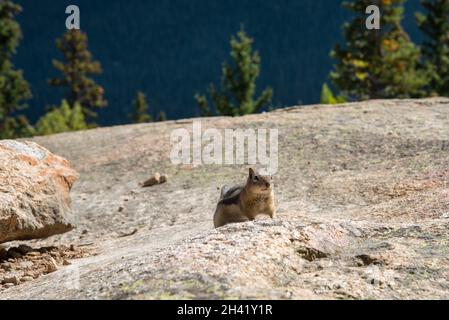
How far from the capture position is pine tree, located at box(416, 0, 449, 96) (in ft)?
169

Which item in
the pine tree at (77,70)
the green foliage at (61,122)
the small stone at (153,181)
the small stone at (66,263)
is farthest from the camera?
the pine tree at (77,70)

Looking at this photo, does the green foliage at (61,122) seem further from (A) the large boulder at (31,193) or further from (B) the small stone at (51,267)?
(B) the small stone at (51,267)

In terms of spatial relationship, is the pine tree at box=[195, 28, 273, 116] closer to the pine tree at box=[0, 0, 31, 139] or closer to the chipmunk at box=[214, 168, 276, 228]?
the pine tree at box=[0, 0, 31, 139]

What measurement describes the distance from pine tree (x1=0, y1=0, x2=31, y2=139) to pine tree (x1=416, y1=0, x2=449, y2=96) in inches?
1165

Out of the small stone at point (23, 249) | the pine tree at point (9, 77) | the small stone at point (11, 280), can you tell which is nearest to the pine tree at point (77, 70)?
the pine tree at point (9, 77)

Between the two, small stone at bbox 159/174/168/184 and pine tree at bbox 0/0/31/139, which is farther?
pine tree at bbox 0/0/31/139

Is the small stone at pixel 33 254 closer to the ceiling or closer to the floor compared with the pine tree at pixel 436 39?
closer to the floor

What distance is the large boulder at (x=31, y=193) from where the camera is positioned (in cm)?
1091

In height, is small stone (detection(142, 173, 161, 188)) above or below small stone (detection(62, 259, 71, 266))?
above

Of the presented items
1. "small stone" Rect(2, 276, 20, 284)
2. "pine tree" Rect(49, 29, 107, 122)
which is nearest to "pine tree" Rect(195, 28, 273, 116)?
"pine tree" Rect(49, 29, 107, 122)

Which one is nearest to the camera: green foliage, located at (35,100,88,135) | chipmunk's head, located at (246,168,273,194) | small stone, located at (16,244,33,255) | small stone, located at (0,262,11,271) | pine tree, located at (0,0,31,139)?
chipmunk's head, located at (246,168,273,194)

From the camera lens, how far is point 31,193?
11234mm

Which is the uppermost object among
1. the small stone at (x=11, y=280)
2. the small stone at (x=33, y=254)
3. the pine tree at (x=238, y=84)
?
the pine tree at (x=238, y=84)

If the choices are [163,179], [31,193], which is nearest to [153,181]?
[163,179]
